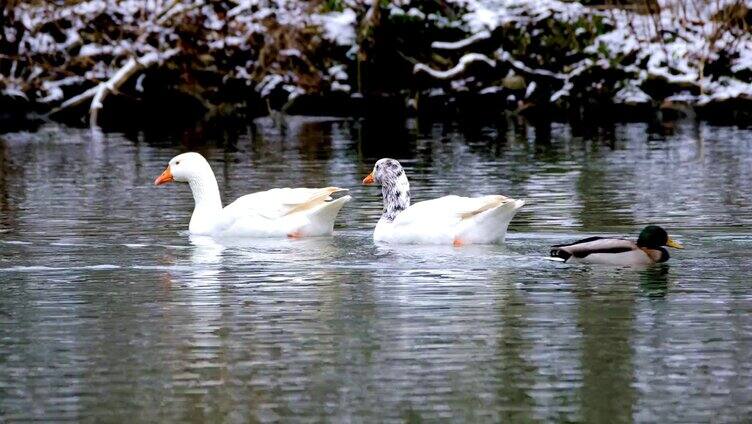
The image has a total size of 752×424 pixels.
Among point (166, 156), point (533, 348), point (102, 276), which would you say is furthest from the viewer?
point (166, 156)

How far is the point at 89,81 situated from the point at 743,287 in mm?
26029

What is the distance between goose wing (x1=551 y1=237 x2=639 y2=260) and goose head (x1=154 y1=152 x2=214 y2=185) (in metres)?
4.50

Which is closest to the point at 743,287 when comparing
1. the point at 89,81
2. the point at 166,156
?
the point at 166,156

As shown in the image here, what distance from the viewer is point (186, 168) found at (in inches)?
650

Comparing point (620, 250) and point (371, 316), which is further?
point (620, 250)

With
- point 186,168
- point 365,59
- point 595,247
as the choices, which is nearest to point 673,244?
point 595,247

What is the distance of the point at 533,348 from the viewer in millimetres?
9773

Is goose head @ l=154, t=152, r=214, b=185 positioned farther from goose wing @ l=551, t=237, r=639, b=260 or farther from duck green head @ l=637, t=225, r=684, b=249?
duck green head @ l=637, t=225, r=684, b=249

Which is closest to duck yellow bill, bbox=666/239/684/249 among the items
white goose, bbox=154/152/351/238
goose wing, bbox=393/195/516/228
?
goose wing, bbox=393/195/516/228

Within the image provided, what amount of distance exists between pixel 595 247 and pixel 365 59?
23338 mm

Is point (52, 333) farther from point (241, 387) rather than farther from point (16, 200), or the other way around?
point (16, 200)

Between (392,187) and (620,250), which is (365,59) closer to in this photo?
(392,187)

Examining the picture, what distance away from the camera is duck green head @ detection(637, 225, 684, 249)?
1298 cm

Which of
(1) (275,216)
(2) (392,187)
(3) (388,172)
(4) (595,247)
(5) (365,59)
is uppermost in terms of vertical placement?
(5) (365,59)
